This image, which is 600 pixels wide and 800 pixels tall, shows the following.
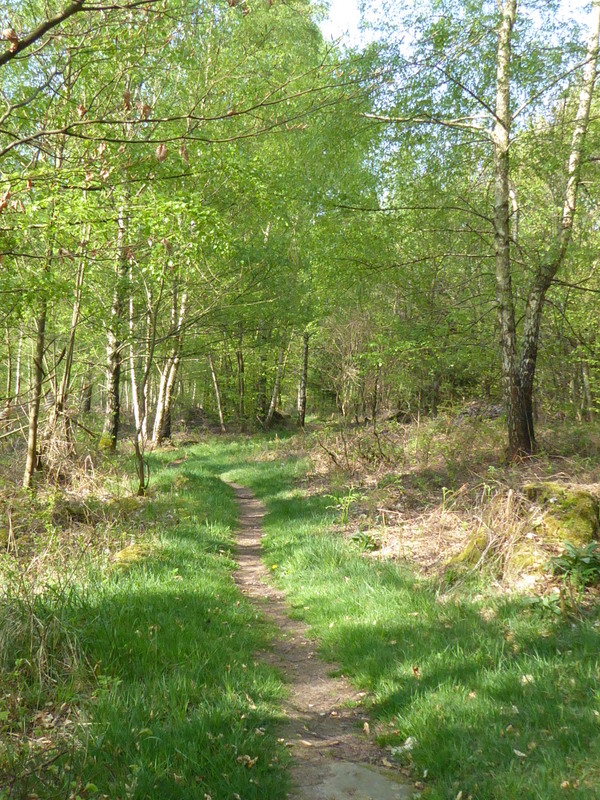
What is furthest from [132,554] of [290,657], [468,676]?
[468,676]

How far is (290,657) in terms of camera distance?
16.9 ft

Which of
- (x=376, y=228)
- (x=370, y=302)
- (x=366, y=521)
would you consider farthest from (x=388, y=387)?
(x=366, y=521)

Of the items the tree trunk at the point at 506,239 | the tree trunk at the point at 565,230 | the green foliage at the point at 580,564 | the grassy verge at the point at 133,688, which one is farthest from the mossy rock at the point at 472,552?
the tree trunk at the point at 565,230

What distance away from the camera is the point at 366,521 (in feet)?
28.4

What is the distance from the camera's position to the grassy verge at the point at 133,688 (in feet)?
9.86

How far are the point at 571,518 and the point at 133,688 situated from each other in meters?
4.54

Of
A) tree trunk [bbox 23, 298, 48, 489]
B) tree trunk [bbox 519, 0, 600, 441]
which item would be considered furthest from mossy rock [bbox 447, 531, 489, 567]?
tree trunk [bbox 23, 298, 48, 489]

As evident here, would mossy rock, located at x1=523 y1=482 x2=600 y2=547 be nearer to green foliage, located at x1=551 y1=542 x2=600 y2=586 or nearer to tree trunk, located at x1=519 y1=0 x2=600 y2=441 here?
green foliage, located at x1=551 y1=542 x2=600 y2=586

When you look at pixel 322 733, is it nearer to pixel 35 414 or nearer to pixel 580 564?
pixel 580 564

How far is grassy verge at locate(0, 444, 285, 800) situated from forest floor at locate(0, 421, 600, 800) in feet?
0.05

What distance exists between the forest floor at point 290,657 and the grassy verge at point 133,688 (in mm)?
14

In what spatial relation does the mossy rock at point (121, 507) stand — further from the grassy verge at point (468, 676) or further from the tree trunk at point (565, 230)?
the tree trunk at point (565, 230)

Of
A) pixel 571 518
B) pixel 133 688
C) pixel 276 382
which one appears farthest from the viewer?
pixel 276 382

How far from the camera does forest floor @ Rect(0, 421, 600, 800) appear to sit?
311 cm
